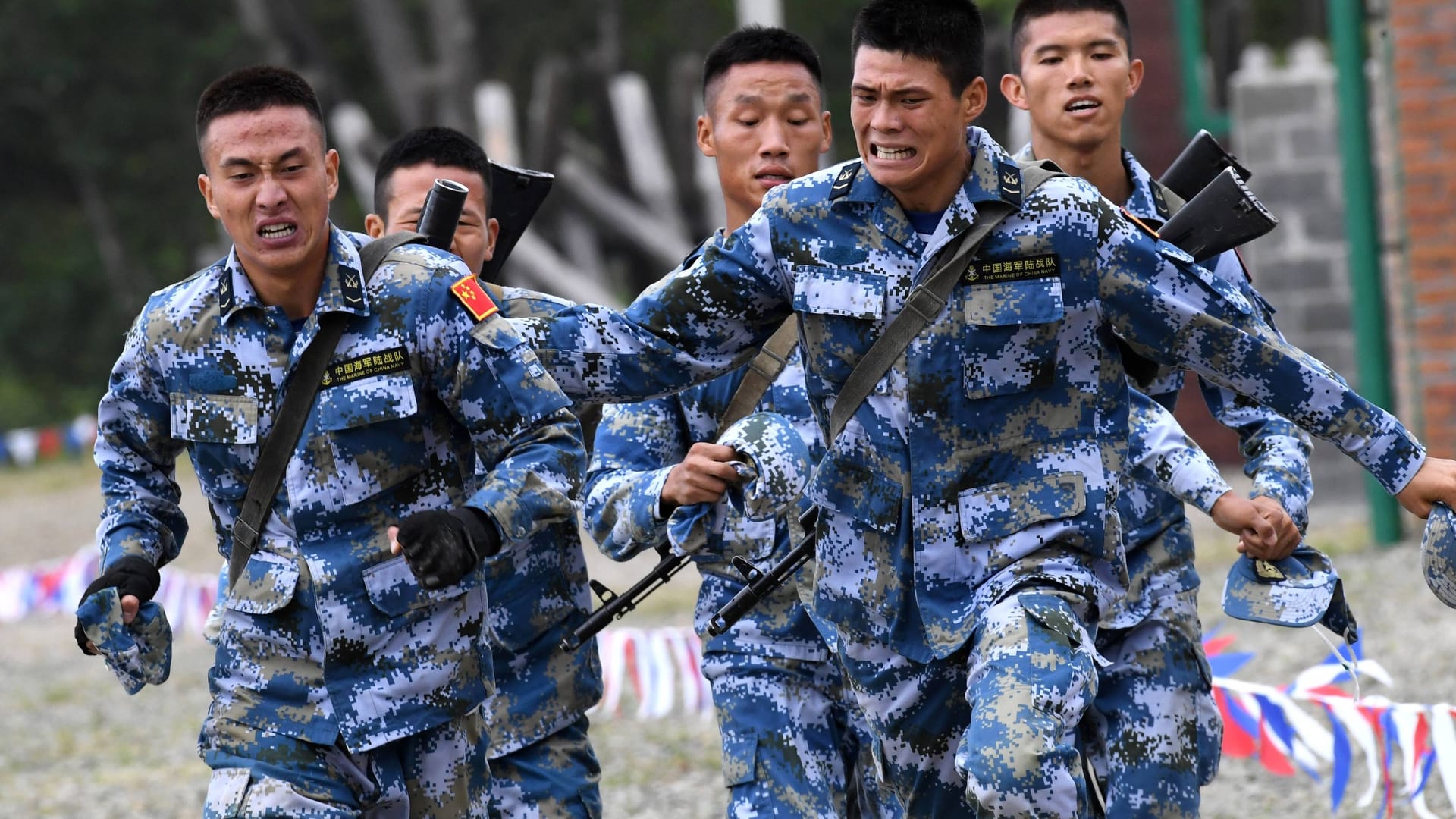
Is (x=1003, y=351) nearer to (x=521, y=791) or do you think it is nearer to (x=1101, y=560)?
(x=1101, y=560)

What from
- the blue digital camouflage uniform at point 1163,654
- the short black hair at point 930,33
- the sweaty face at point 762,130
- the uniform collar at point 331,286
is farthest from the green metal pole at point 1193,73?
the uniform collar at point 331,286

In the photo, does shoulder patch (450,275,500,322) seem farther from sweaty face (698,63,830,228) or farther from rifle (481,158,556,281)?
rifle (481,158,556,281)

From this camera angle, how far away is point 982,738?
13.7 feet

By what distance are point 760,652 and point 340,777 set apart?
127 cm

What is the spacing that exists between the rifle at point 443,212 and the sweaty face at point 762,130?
785 mm

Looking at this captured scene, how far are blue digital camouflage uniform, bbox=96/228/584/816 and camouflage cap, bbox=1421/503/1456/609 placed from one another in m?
1.84

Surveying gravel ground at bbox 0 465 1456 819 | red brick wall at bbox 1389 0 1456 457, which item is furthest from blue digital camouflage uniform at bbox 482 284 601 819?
red brick wall at bbox 1389 0 1456 457

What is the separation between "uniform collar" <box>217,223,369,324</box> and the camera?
15.0ft

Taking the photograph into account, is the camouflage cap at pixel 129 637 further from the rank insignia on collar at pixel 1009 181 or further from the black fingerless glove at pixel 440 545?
the rank insignia on collar at pixel 1009 181

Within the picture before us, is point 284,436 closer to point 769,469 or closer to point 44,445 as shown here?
point 769,469

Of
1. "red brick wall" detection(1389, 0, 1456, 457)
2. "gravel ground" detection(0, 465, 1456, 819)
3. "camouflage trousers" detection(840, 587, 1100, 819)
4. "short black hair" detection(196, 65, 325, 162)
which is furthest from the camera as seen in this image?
"red brick wall" detection(1389, 0, 1456, 457)

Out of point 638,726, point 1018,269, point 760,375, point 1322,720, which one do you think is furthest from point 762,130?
point 638,726

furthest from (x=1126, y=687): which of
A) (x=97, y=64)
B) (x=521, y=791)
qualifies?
(x=97, y=64)

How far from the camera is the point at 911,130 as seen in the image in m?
4.59
